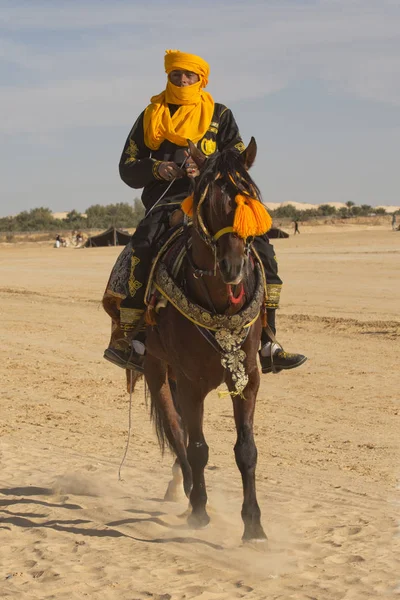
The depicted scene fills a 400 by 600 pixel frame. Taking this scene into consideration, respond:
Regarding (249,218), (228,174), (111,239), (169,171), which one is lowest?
(111,239)

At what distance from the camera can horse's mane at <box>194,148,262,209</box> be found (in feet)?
19.9

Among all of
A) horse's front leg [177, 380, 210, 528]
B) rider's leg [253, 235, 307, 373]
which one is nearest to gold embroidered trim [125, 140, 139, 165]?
rider's leg [253, 235, 307, 373]

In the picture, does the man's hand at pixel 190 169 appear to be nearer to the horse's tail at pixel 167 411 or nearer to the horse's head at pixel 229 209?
the horse's head at pixel 229 209

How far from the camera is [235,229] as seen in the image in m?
5.83

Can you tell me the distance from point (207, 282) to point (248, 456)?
1.31 meters

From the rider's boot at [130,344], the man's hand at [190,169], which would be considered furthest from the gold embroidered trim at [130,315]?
the man's hand at [190,169]

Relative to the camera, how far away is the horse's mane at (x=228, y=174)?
238 inches

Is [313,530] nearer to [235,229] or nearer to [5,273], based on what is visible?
[235,229]

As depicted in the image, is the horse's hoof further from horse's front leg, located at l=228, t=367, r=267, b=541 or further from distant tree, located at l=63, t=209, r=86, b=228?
distant tree, located at l=63, t=209, r=86, b=228

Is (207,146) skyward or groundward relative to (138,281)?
skyward

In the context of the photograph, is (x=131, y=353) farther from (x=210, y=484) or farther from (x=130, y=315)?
(x=210, y=484)

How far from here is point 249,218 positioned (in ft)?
19.2

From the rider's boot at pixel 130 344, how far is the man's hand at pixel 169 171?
1104 mm

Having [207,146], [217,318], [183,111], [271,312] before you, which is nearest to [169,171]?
[207,146]
